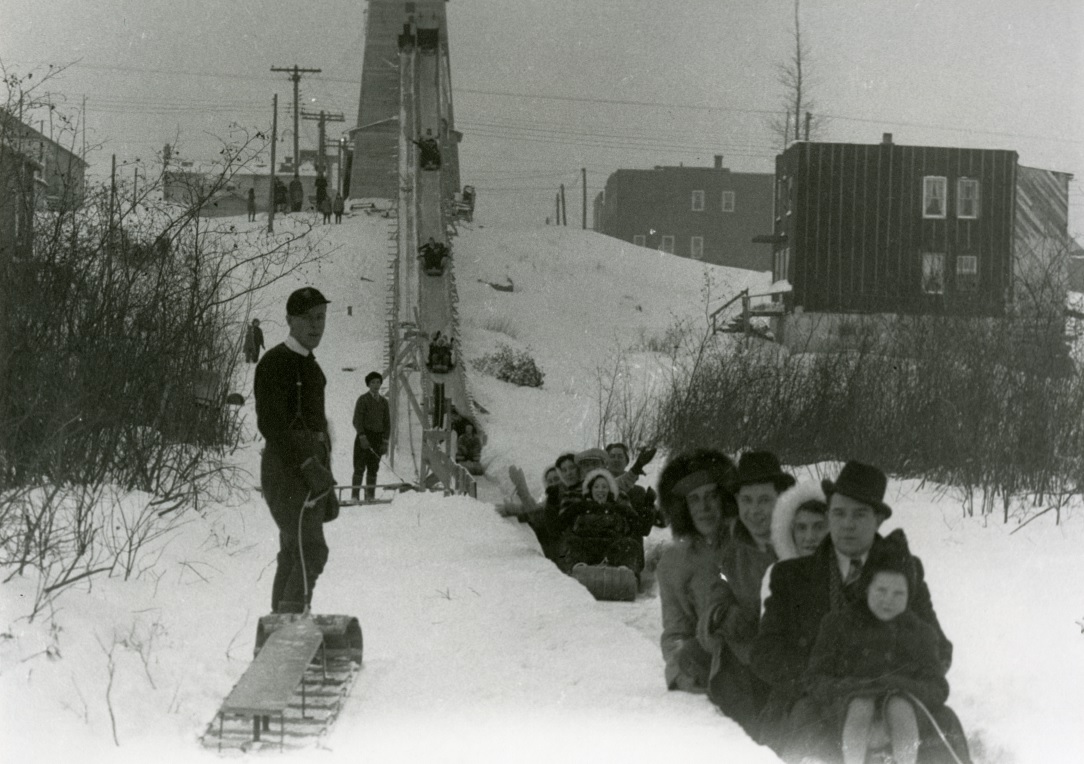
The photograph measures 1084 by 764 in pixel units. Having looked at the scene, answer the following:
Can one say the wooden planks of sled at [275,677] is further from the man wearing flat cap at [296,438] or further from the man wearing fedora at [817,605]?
the man wearing fedora at [817,605]

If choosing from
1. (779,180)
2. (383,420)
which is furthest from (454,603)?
(779,180)

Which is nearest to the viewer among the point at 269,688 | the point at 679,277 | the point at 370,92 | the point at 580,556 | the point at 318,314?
the point at 269,688

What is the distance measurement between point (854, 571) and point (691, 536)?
4.46 ft

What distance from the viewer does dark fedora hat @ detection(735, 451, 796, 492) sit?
206 inches

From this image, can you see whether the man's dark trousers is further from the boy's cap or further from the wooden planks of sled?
the boy's cap

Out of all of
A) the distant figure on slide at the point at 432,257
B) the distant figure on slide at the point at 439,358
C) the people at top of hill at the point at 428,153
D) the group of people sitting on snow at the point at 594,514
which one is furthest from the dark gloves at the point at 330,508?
the people at top of hill at the point at 428,153

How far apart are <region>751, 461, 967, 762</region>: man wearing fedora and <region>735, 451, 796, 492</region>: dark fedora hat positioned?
0.55 m

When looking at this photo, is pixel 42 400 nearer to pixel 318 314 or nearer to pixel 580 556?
pixel 318 314

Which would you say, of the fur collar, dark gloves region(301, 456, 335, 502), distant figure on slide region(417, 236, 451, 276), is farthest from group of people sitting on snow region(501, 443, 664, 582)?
distant figure on slide region(417, 236, 451, 276)

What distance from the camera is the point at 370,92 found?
33.7 meters

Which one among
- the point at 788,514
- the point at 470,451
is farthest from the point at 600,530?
the point at 470,451

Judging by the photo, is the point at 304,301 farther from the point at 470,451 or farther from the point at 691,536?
→ the point at 470,451

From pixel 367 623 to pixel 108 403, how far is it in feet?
8.34

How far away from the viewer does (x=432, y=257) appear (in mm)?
23562
